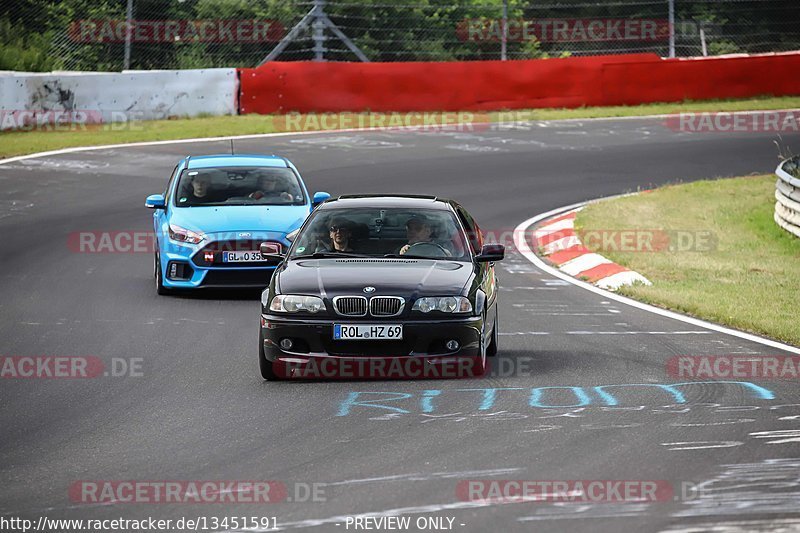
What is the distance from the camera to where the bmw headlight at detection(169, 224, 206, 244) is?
46.5 feet

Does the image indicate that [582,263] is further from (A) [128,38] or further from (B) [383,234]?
(A) [128,38]

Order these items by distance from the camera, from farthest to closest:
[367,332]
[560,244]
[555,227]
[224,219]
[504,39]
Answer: [504,39]
[555,227]
[560,244]
[224,219]
[367,332]

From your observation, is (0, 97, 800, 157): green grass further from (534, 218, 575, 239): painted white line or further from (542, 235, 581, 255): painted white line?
(542, 235, 581, 255): painted white line

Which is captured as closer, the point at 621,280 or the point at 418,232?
the point at 418,232

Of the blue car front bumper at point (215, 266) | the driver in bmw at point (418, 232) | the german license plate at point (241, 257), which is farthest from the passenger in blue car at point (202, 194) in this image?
the driver in bmw at point (418, 232)

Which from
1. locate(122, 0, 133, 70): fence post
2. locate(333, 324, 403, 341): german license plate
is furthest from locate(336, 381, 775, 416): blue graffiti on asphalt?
locate(122, 0, 133, 70): fence post

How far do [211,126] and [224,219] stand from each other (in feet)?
51.8

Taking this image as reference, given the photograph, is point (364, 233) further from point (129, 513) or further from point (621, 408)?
point (129, 513)

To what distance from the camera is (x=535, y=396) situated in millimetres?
9148

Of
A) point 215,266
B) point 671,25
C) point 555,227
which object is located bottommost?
point 555,227

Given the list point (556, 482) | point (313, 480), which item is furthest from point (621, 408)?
point (313, 480)

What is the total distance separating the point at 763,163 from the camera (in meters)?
26.4

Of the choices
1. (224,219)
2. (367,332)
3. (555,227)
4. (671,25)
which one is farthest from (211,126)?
(367,332)

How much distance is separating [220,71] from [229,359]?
2128cm
